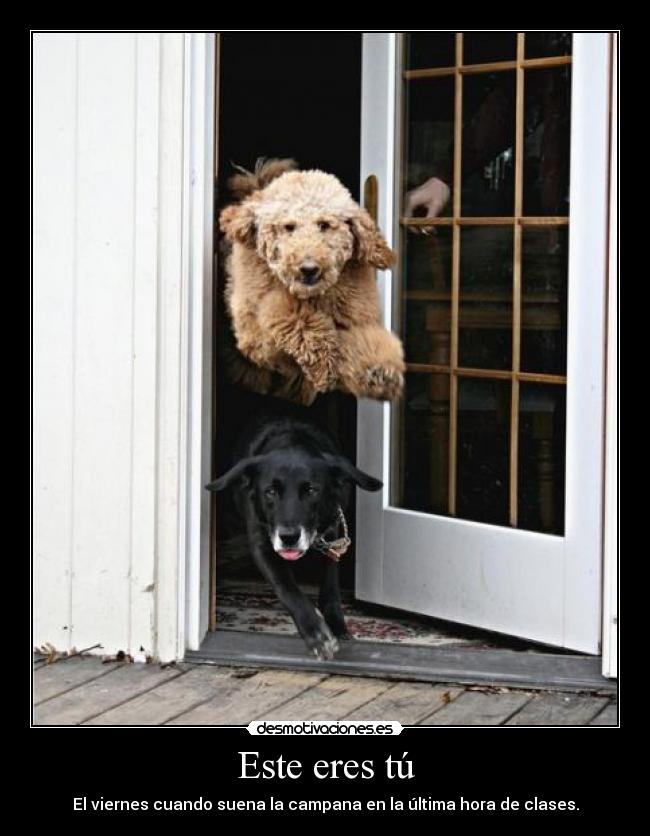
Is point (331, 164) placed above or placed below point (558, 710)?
above

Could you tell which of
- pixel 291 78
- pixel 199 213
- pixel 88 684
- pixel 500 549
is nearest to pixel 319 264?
pixel 199 213

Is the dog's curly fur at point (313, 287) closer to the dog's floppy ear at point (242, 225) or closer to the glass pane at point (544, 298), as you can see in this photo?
the dog's floppy ear at point (242, 225)

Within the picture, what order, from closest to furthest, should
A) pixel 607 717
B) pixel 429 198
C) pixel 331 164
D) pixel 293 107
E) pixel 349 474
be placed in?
pixel 607 717 → pixel 349 474 → pixel 429 198 → pixel 331 164 → pixel 293 107

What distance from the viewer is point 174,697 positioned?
3.04 metres

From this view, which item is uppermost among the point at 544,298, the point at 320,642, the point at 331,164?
the point at 331,164

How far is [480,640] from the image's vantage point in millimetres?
3545

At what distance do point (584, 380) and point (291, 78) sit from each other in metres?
2.26

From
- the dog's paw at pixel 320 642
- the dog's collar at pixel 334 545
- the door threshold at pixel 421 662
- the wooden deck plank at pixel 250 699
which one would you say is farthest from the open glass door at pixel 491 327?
the wooden deck plank at pixel 250 699

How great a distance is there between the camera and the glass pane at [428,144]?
11.5ft

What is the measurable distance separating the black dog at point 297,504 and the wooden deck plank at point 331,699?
108mm

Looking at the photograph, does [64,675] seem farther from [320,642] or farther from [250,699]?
[320,642]

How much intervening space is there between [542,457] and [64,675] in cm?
136

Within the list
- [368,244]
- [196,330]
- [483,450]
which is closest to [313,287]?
[368,244]

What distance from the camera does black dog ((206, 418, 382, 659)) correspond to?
10.1 feet
